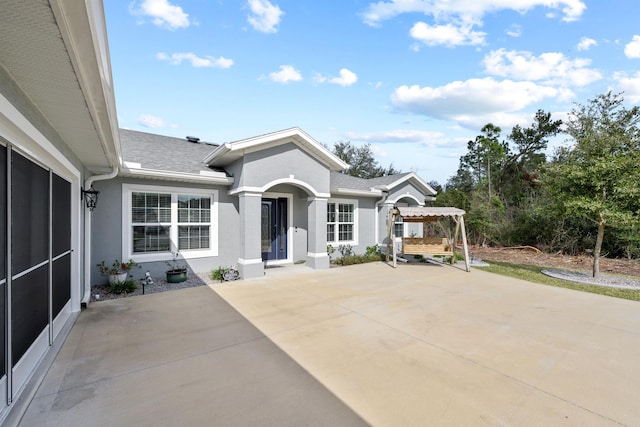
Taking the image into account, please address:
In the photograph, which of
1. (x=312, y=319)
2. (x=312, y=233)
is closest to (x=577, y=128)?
(x=312, y=233)

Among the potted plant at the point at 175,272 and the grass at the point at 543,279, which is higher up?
the potted plant at the point at 175,272

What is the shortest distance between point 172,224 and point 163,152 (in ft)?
8.48

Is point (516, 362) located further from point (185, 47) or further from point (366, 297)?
point (185, 47)

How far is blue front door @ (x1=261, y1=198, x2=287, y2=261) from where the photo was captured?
34.6 ft

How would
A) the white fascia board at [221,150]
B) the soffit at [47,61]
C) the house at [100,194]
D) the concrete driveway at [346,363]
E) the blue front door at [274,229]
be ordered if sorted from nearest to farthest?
1. the soffit at [47,61]
2. the house at [100,194]
3. the concrete driveway at [346,363]
4. the white fascia board at [221,150]
5. the blue front door at [274,229]

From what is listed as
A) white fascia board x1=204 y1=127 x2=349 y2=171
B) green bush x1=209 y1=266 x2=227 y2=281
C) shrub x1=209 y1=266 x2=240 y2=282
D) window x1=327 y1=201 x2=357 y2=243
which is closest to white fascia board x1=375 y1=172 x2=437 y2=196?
window x1=327 y1=201 x2=357 y2=243

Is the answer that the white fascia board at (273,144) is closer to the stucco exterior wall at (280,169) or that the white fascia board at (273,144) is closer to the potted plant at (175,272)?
the stucco exterior wall at (280,169)

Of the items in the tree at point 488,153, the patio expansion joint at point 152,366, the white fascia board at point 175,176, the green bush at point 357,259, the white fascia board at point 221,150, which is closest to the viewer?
the patio expansion joint at point 152,366

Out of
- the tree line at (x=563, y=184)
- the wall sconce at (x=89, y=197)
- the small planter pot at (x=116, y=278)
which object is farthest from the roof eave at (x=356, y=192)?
the wall sconce at (x=89, y=197)

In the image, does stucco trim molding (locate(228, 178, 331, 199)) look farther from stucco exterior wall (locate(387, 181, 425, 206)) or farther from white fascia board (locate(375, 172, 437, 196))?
stucco exterior wall (locate(387, 181, 425, 206))

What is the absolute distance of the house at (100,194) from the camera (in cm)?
240

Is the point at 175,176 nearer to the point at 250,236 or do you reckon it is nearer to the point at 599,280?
the point at 250,236

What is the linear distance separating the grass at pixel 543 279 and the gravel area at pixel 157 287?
30.4 feet

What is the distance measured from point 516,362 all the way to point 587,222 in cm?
1377
